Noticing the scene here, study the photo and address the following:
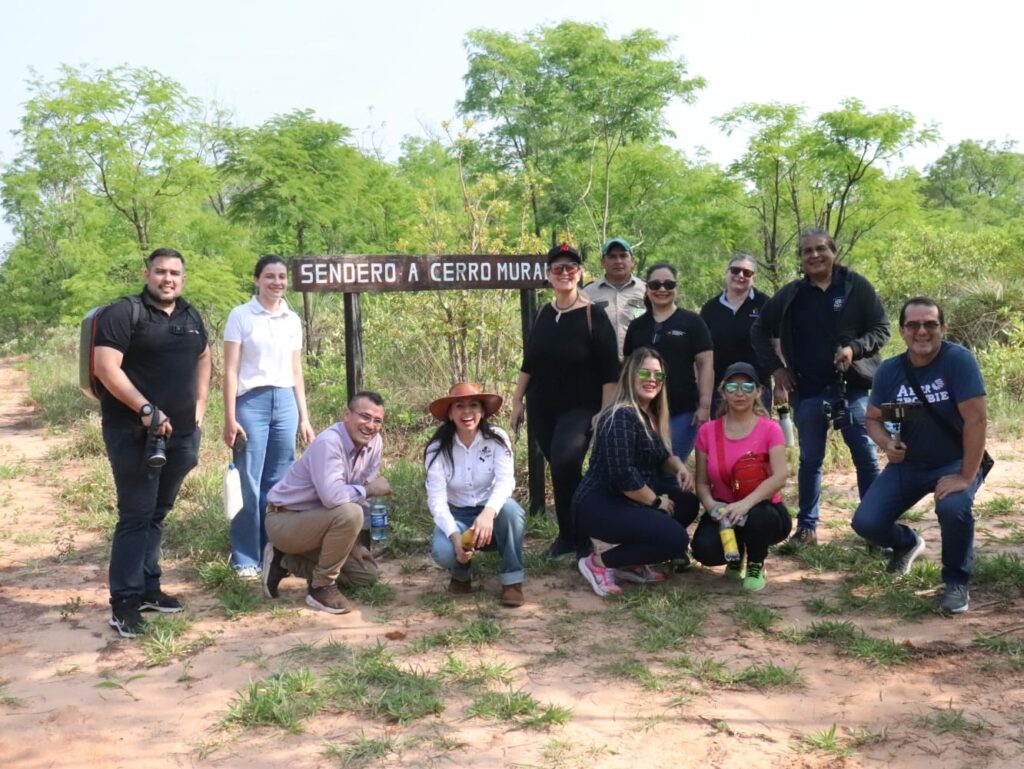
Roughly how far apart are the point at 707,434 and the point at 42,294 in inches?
702

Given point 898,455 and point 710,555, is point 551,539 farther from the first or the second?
point 898,455

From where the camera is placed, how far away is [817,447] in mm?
5227

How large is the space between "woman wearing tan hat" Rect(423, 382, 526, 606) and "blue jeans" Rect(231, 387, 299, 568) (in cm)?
86

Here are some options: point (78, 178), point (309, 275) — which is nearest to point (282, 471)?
point (309, 275)

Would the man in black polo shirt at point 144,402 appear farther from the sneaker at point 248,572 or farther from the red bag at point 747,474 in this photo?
the red bag at point 747,474

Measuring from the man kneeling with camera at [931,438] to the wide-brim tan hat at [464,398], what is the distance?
6.17ft

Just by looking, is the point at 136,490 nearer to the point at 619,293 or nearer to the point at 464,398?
the point at 464,398

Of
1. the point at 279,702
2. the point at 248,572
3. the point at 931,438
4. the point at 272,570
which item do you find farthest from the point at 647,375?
the point at 248,572

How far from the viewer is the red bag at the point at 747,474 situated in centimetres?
465

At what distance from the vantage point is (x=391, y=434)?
8.85 meters

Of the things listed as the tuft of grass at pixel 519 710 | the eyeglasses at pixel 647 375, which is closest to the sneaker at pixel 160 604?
the tuft of grass at pixel 519 710

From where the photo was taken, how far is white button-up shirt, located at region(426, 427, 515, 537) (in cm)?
464

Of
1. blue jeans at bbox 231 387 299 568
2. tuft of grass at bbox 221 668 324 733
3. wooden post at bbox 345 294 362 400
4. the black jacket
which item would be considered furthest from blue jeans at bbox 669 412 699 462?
tuft of grass at bbox 221 668 324 733

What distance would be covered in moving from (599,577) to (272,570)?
1.66 meters
